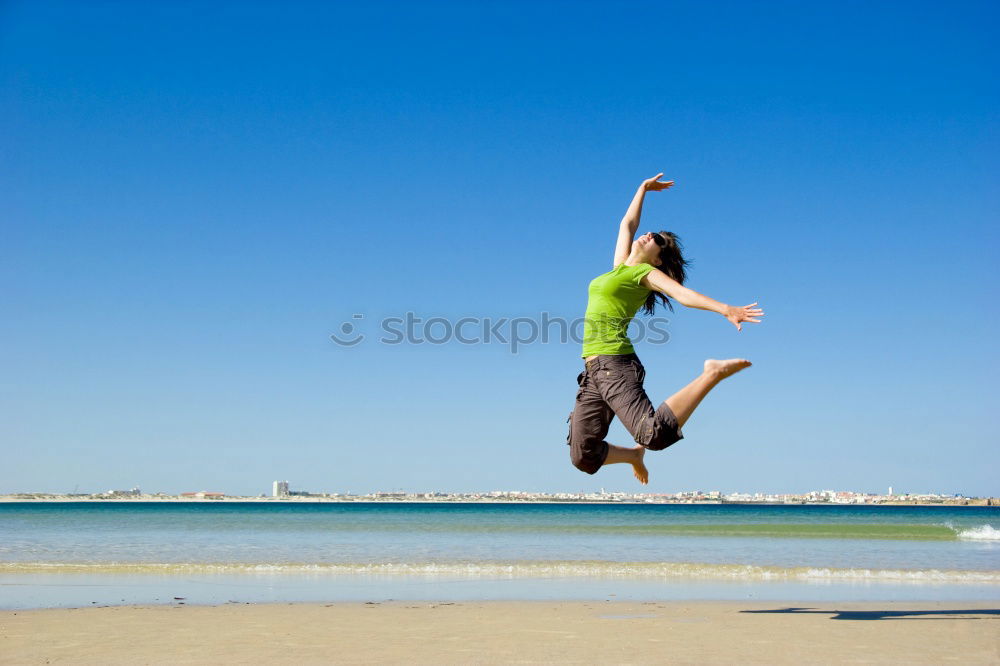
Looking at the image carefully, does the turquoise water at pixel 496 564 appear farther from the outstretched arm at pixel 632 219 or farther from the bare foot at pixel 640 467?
the outstretched arm at pixel 632 219

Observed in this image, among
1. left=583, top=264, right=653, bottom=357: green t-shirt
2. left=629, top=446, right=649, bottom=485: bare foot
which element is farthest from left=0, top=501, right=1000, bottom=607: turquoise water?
left=583, top=264, right=653, bottom=357: green t-shirt

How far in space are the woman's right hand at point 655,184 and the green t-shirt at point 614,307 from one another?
31.2 inches

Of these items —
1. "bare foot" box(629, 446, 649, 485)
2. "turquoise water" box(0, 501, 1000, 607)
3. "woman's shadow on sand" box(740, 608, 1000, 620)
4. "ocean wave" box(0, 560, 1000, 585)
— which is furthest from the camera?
"ocean wave" box(0, 560, 1000, 585)

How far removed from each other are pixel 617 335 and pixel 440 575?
838cm

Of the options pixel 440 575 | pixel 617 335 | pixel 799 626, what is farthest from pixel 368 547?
pixel 617 335

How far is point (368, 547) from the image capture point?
20703 mm

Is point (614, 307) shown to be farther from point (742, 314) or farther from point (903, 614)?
point (903, 614)

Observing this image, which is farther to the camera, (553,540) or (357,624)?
(553,540)

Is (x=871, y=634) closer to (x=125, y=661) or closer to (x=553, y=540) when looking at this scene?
(x=125, y=661)

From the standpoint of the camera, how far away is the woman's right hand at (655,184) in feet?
22.5

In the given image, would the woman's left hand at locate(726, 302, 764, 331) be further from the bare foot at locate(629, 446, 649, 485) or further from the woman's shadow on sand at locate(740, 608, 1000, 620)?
the woman's shadow on sand at locate(740, 608, 1000, 620)

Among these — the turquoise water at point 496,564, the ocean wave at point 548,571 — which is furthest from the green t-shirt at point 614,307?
the ocean wave at point 548,571

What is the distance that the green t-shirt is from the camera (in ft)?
20.7

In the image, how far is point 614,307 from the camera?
251 inches
